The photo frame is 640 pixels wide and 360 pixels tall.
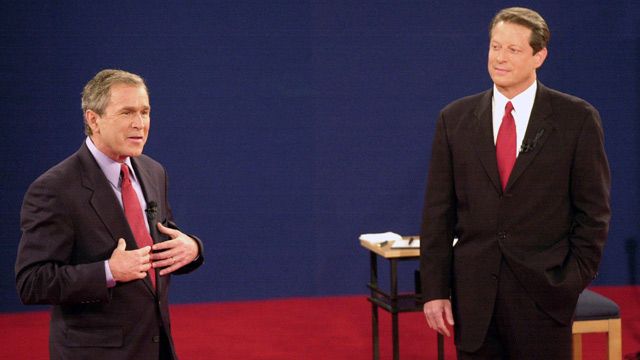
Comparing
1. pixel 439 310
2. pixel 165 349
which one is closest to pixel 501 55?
pixel 439 310

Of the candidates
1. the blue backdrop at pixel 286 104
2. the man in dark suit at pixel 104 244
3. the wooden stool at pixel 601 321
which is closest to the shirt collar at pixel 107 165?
the man in dark suit at pixel 104 244

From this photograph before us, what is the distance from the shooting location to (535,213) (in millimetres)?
2596

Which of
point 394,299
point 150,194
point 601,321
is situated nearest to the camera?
point 150,194

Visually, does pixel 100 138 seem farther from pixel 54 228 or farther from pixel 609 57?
pixel 609 57

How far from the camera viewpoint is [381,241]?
4.59 meters

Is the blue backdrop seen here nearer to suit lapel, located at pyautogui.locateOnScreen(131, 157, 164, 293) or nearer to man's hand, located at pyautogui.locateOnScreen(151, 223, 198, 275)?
suit lapel, located at pyautogui.locateOnScreen(131, 157, 164, 293)

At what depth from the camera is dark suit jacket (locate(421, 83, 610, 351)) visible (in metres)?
2.58

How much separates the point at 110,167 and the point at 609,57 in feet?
16.7

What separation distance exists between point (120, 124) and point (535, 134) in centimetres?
128

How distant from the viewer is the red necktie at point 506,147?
2645 millimetres

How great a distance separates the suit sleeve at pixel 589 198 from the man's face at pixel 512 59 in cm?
24

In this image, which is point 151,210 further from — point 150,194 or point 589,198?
point 589,198

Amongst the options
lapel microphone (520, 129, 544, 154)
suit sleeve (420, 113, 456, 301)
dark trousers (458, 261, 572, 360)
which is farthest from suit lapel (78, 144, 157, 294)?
lapel microphone (520, 129, 544, 154)

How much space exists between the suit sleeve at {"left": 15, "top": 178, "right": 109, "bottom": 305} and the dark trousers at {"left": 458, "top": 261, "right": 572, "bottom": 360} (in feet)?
3.88
